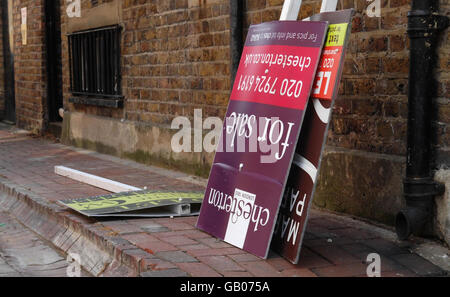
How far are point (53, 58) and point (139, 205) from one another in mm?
7294

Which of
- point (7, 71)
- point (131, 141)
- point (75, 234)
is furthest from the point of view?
point (7, 71)

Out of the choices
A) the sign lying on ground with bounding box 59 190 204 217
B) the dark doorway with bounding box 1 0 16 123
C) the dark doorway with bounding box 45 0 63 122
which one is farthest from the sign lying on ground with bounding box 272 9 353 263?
the dark doorway with bounding box 1 0 16 123

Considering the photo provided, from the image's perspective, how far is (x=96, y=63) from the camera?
922cm

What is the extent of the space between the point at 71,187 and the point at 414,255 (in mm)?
3419

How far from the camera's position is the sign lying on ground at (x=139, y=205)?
4754mm

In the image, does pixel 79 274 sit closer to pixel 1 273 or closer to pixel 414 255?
pixel 1 273

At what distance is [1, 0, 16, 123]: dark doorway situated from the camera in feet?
46.5

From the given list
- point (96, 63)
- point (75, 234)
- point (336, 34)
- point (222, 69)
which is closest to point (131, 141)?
point (96, 63)

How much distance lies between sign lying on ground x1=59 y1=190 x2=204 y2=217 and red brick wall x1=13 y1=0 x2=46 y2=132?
22.4 feet

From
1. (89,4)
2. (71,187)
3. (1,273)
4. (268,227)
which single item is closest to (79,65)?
(89,4)

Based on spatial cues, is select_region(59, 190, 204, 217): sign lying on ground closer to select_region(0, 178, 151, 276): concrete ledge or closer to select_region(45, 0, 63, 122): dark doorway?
select_region(0, 178, 151, 276): concrete ledge

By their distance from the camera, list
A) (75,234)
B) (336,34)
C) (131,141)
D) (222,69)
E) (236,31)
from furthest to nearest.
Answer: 1. (131,141)
2. (222,69)
3. (236,31)
4. (75,234)
5. (336,34)

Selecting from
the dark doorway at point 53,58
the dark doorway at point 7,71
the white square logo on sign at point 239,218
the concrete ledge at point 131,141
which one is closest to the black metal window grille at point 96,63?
the concrete ledge at point 131,141

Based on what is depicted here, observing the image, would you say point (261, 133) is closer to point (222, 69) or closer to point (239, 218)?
point (239, 218)
